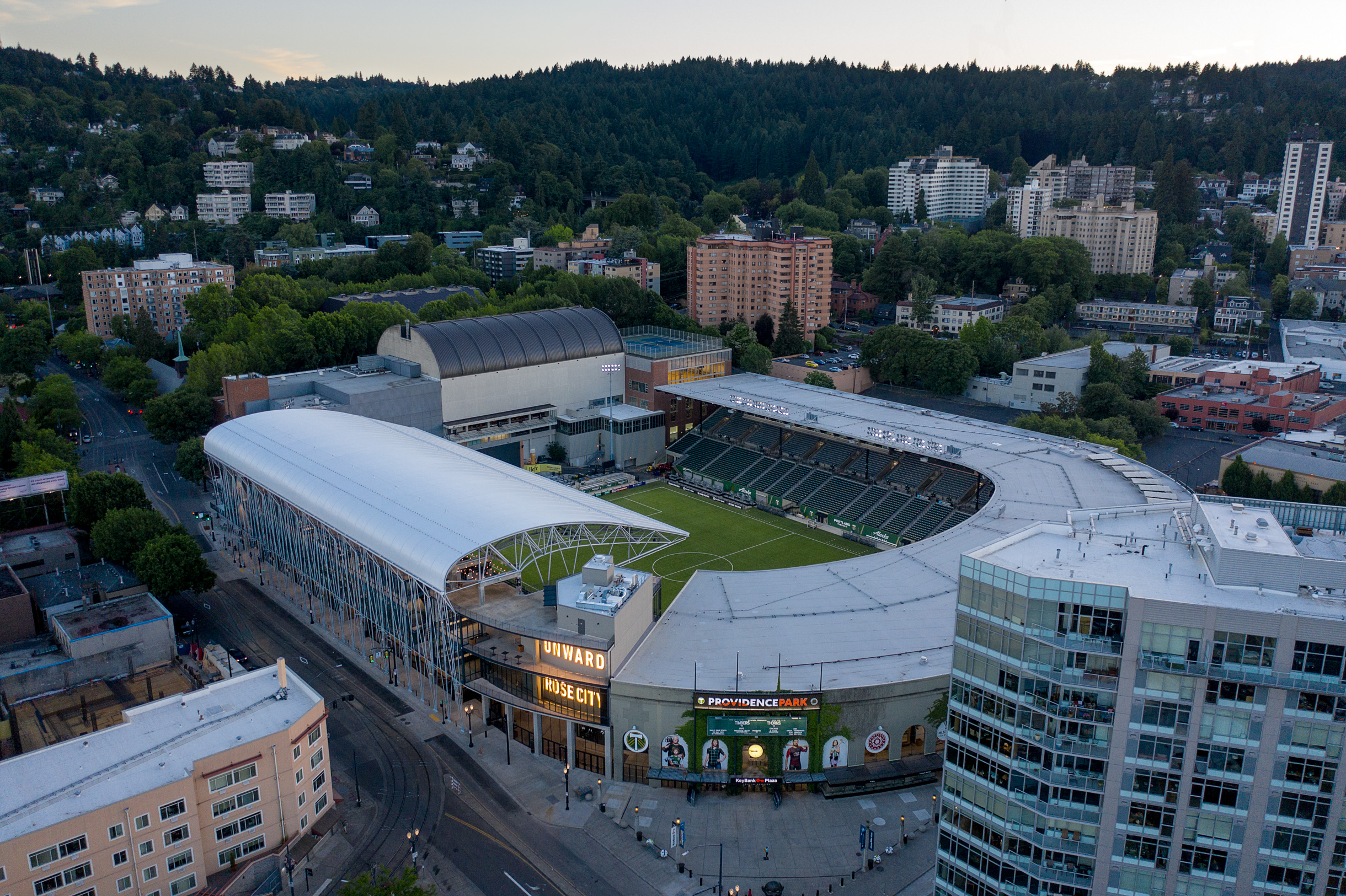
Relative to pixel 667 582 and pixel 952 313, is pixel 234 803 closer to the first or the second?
pixel 667 582

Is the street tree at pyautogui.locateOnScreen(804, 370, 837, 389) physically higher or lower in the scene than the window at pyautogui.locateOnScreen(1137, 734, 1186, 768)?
lower

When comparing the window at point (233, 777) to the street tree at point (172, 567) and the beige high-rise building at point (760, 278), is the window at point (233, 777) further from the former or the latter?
the beige high-rise building at point (760, 278)

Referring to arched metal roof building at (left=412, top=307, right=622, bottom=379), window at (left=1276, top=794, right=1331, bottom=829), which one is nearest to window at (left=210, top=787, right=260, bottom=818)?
window at (left=1276, top=794, right=1331, bottom=829)

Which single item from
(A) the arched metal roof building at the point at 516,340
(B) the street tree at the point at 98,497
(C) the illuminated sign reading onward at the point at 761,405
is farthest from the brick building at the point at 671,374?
(B) the street tree at the point at 98,497

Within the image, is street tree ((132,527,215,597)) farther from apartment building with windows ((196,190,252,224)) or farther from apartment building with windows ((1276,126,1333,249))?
apartment building with windows ((1276,126,1333,249))

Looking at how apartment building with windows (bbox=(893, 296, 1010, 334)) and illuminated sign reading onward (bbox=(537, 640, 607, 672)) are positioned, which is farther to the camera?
apartment building with windows (bbox=(893, 296, 1010, 334))
